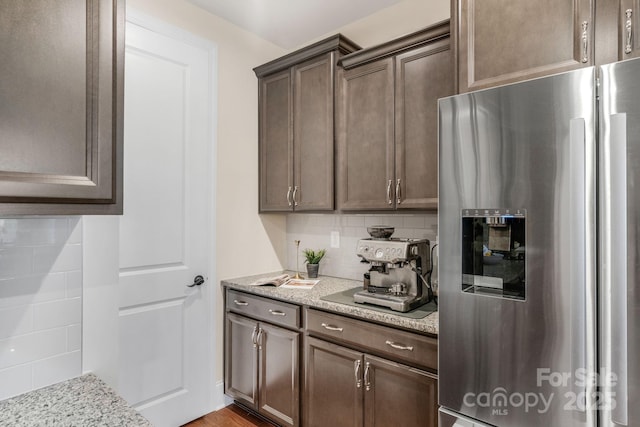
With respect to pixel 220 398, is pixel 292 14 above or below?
above

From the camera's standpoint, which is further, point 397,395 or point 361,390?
point 361,390

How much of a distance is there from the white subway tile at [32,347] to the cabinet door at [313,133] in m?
1.57

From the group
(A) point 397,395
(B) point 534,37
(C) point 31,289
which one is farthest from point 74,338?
(B) point 534,37

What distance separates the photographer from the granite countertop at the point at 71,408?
37.0 inches

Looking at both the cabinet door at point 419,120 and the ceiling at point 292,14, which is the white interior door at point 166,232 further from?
the cabinet door at point 419,120

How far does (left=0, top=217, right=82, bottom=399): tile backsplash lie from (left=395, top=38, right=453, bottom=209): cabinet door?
1.56 meters

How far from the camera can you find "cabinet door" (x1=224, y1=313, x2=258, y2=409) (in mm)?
2381

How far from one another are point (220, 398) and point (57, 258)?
1.84 meters

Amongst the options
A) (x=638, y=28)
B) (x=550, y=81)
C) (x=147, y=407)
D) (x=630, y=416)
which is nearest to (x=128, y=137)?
(x=147, y=407)

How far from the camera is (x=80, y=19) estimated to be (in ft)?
2.91

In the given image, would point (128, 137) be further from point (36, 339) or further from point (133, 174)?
point (36, 339)

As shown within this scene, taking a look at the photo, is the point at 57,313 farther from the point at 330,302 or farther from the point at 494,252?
the point at 494,252

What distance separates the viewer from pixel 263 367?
7.56ft

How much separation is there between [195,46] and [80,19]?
1706mm
